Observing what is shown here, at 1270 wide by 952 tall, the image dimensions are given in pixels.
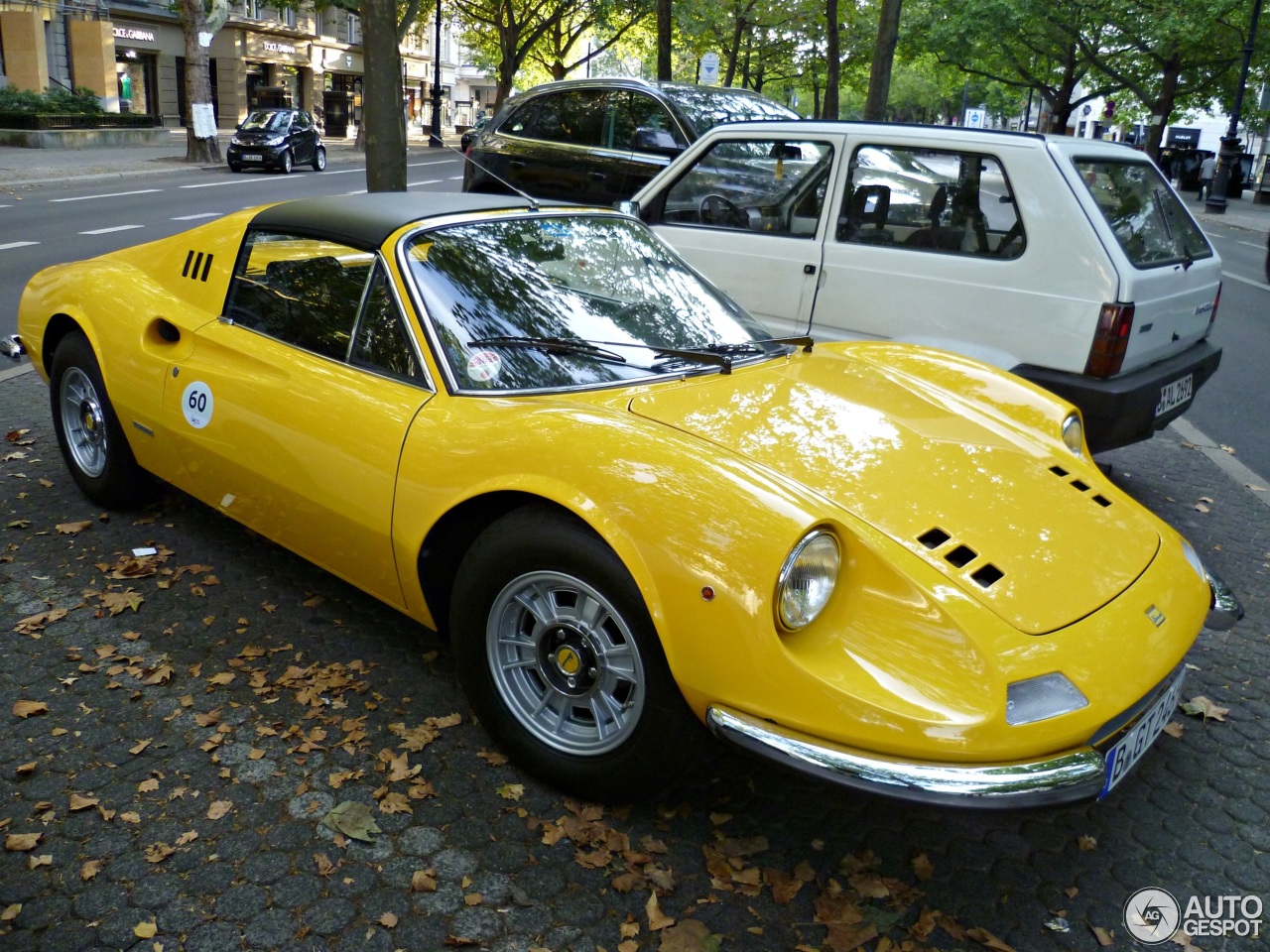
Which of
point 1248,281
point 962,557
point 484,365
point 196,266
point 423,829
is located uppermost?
point 196,266

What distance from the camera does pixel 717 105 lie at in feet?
33.5

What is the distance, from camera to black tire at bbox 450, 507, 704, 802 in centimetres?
255

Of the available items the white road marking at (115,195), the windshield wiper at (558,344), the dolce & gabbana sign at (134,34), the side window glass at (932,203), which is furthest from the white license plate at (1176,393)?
the dolce & gabbana sign at (134,34)

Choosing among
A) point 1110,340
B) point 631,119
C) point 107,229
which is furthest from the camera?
point 107,229

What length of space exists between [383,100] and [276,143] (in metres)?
19.0

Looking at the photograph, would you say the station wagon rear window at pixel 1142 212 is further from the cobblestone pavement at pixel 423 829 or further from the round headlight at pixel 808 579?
the round headlight at pixel 808 579

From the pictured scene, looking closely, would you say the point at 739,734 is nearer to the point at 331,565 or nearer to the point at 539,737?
the point at 539,737

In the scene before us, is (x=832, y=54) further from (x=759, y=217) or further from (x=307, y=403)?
(x=307, y=403)

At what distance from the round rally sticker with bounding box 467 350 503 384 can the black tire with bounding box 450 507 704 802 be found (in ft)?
1.76

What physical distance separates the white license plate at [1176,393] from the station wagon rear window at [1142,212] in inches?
23.1

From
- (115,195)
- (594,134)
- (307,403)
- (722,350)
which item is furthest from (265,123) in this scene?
(722,350)

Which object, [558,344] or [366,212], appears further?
[366,212]

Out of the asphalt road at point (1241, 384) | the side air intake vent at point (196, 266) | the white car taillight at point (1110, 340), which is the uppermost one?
the side air intake vent at point (196, 266)

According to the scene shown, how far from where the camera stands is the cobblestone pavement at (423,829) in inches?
95.7
